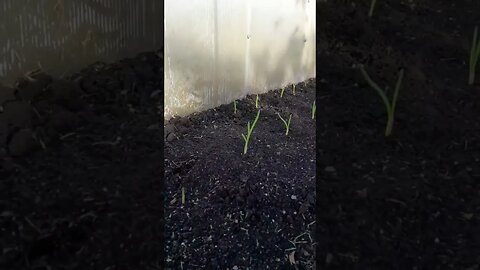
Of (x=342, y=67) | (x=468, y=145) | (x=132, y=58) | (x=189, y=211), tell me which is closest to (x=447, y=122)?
(x=468, y=145)

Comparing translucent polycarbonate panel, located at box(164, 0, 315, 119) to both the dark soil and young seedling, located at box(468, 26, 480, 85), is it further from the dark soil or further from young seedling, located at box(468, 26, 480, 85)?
young seedling, located at box(468, 26, 480, 85)

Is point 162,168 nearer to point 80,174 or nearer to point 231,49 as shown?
point 80,174

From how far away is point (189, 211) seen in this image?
40.6 inches

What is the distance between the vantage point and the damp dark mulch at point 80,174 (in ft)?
2.79

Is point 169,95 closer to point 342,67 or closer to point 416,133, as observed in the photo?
point 342,67

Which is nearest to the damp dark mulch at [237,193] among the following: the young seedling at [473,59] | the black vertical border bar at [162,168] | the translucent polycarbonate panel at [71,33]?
the black vertical border bar at [162,168]

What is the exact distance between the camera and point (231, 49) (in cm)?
139

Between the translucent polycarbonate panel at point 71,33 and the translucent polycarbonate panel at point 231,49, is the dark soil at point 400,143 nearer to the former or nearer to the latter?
the translucent polycarbonate panel at point 231,49

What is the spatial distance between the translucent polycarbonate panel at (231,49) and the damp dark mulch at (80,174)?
20 centimetres

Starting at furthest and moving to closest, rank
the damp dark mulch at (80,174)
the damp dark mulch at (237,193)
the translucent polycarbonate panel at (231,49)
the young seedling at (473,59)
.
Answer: the translucent polycarbonate panel at (231,49), the young seedling at (473,59), the damp dark mulch at (237,193), the damp dark mulch at (80,174)

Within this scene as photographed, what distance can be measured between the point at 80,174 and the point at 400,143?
0.60m

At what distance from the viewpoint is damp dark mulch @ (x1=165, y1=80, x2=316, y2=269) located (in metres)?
0.95

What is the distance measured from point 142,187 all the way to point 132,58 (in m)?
0.31

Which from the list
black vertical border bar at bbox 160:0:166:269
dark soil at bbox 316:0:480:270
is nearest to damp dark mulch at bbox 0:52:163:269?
black vertical border bar at bbox 160:0:166:269
